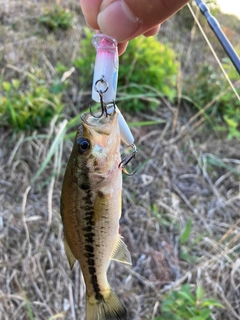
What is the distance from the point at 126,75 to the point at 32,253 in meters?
1.49

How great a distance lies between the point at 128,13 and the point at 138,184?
5.20 ft

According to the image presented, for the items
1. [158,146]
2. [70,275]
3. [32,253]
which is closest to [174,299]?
[70,275]

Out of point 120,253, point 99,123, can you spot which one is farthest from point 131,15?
point 120,253

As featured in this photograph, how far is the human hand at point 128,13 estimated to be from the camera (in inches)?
33.8

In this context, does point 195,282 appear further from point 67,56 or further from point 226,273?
point 67,56

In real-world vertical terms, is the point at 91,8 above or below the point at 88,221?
above

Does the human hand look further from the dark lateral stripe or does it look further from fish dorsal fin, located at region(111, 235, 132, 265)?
fish dorsal fin, located at region(111, 235, 132, 265)

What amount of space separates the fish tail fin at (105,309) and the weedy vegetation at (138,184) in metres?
0.60

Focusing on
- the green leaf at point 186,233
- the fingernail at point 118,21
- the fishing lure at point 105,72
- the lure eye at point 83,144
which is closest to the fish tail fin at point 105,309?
the lure eye at point 83,144

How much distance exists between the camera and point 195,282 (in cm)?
194

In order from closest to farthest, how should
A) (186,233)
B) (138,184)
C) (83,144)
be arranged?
(83,144)
(186,233)
(138,184)

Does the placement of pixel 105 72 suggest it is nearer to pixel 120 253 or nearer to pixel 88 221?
pixel 88 221

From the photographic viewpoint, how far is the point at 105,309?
1.08 meters

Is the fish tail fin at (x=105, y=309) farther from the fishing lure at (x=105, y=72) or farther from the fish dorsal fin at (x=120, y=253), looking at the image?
the fishing lure at (x=105, y=72)
